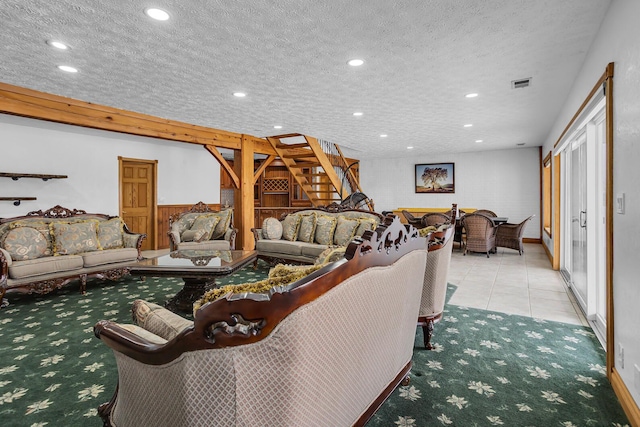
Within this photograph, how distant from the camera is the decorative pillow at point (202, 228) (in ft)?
18.2

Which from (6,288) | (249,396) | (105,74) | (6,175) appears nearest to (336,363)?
(249,396)

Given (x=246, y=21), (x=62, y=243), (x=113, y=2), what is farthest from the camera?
(x=62, y=243)

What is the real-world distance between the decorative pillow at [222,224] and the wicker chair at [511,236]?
5.30 m

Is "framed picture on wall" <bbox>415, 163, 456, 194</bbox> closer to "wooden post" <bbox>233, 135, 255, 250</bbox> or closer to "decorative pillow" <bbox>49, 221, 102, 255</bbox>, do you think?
"wooden post" <bbox>233, 135, 255, 250</bbox>

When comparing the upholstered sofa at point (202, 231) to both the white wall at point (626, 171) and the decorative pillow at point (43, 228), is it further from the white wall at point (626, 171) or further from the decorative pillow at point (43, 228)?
the white wall at point (626, 171)

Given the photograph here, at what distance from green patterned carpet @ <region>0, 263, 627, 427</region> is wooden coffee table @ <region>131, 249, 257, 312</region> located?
0.47m

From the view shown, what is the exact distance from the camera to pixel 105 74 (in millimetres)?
3445

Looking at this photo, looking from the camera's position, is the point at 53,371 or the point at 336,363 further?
the point at 53,371

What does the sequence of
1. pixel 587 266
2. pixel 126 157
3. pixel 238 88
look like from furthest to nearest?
pixel 126 157
pixel 238 88
pixel 587 266

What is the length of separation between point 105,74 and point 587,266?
511cm

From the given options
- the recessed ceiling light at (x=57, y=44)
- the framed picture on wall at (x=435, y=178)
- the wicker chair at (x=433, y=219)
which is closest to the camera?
the recessed ceiling light at (x=57, y=44)

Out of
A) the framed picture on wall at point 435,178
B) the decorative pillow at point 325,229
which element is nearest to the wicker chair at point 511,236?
the framed picture on wall at point 435,178

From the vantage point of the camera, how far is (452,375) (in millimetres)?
2209

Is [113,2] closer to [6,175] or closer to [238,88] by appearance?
[238,88]
